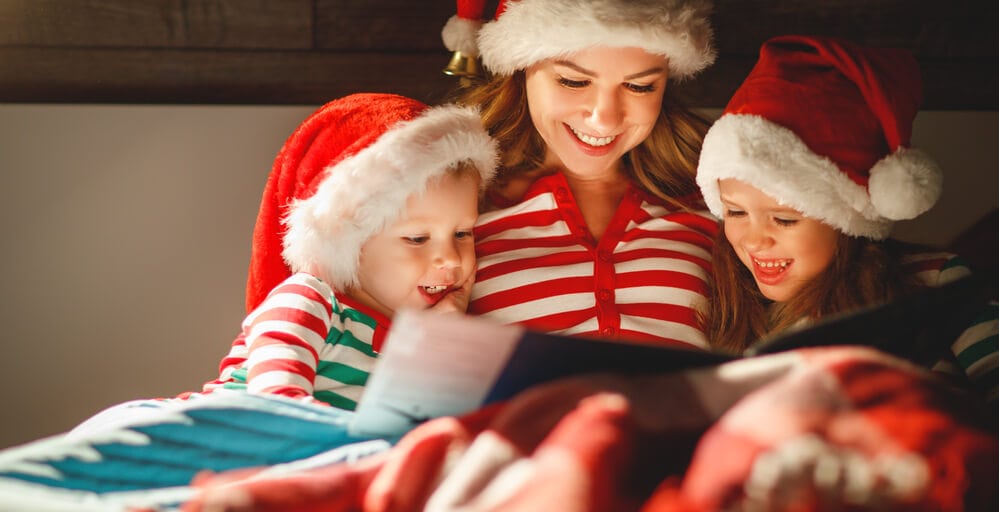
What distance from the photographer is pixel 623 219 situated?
1502 mm

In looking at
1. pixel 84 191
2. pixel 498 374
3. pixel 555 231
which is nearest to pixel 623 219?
pixel 555 231

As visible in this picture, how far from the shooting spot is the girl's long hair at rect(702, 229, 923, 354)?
126 centimetres

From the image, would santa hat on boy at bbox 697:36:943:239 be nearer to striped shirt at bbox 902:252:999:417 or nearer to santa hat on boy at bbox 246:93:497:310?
striped shirt at bbox 902:252:999:417

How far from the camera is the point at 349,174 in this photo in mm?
1286

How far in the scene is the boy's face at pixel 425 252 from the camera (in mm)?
1331

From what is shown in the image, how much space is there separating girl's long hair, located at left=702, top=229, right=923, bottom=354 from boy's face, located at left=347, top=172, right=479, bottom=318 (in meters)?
0.40

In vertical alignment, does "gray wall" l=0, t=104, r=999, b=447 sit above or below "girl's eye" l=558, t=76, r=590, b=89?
below

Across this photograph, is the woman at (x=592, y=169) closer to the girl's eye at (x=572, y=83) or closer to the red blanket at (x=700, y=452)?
the girl's eye at (x=572, y=83)

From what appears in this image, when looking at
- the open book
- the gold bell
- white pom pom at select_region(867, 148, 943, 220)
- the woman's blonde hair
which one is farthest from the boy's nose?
white pom pom at select_region(867, 148, 943, 220)

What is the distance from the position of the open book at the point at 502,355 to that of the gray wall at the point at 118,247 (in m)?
0.79

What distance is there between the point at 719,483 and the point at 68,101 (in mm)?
1373

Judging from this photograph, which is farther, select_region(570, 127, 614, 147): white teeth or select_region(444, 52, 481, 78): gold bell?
select_region(444, 52, 481, 78): gold bell

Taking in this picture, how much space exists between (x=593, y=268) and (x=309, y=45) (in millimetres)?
Result: 679

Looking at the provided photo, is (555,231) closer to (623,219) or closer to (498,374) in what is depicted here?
(623,219)
